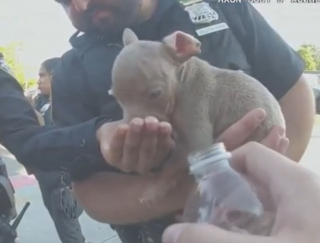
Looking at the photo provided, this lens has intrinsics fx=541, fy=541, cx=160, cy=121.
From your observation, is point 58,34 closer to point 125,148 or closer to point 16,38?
point 16,38

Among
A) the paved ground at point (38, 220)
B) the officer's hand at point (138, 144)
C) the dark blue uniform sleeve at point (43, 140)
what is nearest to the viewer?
the officer's hand at point (138, 144)

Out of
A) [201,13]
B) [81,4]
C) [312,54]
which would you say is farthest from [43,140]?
[312,54]

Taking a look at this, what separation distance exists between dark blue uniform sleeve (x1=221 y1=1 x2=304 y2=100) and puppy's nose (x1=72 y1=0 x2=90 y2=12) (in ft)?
0.82

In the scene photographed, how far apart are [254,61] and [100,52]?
28 centimetres

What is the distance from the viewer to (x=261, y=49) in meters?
0.99

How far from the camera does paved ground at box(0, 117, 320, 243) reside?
265cm

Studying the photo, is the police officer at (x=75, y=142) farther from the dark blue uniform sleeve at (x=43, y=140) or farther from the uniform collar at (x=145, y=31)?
the uniform collar at (x=145, y=31)

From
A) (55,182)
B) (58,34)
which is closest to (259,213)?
(55,182)

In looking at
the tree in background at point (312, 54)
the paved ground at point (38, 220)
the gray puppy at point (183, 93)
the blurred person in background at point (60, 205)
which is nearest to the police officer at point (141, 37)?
the gray puppy at point (183, 93)

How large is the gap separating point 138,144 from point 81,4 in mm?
327

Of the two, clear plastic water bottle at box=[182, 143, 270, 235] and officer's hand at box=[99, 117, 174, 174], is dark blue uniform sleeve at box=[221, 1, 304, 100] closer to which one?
officer's hand at box=[99, 117, 174, 174]

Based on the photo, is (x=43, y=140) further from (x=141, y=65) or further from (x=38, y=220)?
(x=38, y=220)

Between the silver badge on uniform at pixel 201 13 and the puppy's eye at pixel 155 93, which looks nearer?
the puppy's eye at pixel 155 93

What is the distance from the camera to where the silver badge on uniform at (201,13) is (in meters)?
0.95
